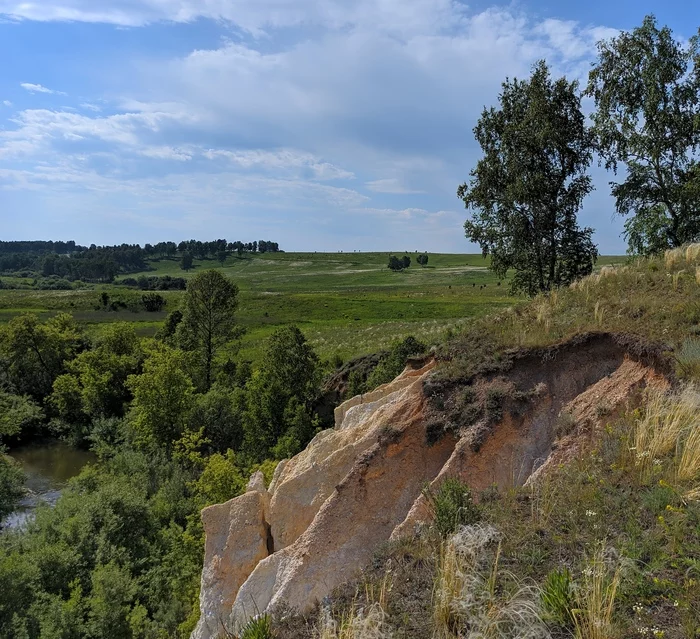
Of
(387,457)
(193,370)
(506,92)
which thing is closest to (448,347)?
(387,457)

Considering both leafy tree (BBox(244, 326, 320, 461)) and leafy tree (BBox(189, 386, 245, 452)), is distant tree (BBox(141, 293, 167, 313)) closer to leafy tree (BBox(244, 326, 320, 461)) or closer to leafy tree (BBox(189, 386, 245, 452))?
leafy tree (BBox(189, 386, 245, 452))

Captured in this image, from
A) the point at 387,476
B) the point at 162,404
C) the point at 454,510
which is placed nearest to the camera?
the point at 454,510

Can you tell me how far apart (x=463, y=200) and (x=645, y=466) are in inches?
804

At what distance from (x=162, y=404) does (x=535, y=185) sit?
92.4ft

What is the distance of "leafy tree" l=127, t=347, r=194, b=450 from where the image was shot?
35.2m

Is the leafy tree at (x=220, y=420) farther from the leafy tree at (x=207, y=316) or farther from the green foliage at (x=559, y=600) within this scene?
the green foliage at (x=559, y=600)

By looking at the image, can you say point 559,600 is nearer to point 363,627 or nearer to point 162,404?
point 363,627

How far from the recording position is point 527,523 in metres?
6.87

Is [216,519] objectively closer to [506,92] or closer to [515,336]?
[515,336]

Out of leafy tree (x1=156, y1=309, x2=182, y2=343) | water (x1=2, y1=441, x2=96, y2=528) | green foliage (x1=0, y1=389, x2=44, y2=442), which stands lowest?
water (x1=2, y1=441, x2=96, y2=528)

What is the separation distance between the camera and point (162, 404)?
35.3 meters

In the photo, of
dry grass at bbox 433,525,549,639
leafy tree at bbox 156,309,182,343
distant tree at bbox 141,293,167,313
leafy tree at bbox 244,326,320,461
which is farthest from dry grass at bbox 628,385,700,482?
distant tree at bbox 141,293,167,313

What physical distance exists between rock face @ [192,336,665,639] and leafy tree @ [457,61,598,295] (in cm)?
1235

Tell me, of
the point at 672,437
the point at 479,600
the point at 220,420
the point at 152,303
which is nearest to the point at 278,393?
the point at 220,420
